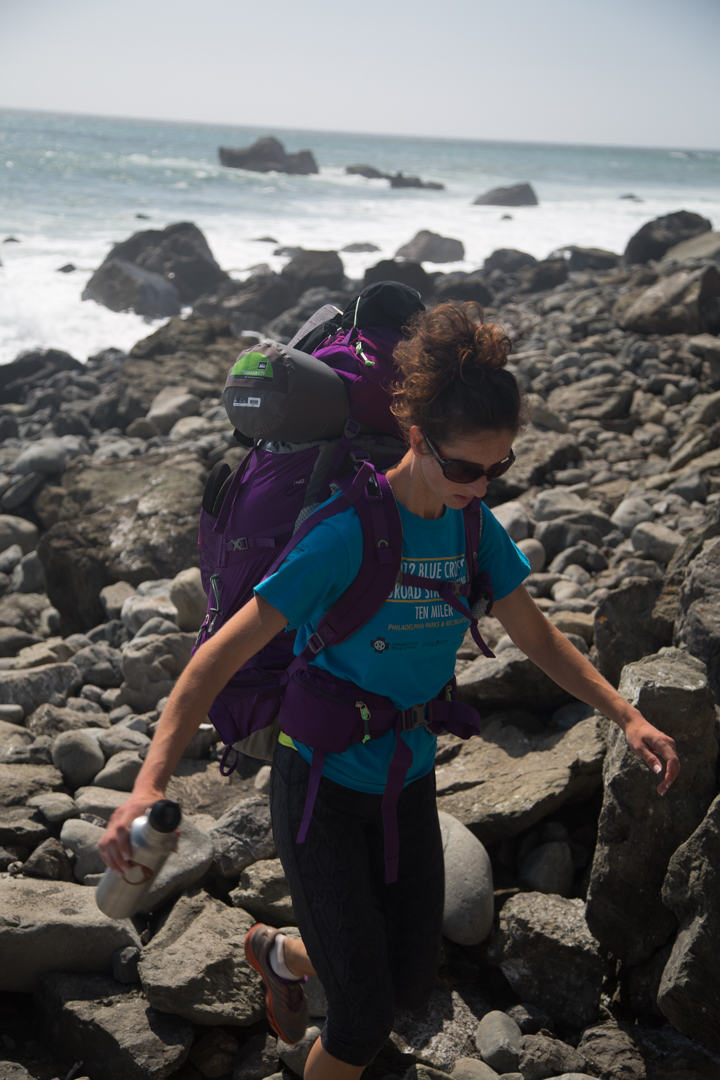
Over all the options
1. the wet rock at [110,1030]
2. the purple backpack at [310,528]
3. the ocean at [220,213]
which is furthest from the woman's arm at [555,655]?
the ocean at [220,213]

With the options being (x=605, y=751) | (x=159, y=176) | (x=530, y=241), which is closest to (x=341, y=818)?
(x=605, y=751)

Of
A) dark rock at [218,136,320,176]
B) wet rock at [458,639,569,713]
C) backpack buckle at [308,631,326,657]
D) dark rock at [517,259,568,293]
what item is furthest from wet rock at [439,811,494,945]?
dark rock at [218,136,320,176]

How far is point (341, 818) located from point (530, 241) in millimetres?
35146

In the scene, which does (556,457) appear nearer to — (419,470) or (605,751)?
(605,751)

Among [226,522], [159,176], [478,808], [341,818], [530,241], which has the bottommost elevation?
[478,808]

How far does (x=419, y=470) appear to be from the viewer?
2150mm

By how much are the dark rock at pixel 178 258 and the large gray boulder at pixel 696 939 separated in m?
22.0

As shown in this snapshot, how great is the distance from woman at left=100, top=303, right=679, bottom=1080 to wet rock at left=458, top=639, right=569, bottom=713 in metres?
1.51

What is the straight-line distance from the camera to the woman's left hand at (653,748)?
6.93 ft

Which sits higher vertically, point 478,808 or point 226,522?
point 226,522

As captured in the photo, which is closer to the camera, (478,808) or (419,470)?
(419,470)

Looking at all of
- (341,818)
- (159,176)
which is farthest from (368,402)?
(159,176)

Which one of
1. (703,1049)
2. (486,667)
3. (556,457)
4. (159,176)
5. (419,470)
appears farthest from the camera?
(159,176)

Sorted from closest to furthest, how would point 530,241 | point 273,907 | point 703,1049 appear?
point 703,1049 < point 273,907 < point 530,241
